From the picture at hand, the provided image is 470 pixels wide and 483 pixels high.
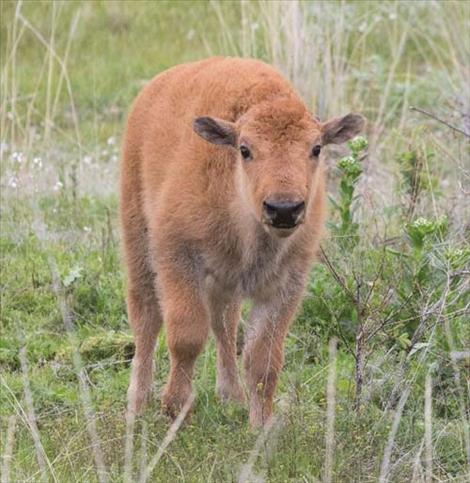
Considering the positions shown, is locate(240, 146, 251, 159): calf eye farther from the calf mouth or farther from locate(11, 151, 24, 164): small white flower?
locate(11, 151, 24, 164): small white flower

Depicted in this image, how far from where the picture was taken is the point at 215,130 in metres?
6.97

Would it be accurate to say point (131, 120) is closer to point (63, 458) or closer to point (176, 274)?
point (176, 274)

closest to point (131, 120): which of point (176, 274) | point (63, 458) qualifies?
point (176, 274)

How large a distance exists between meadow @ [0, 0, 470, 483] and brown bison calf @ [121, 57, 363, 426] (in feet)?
0.87

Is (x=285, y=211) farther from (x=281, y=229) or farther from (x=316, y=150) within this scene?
(x=316, y=150)

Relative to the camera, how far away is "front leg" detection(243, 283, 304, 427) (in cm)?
727

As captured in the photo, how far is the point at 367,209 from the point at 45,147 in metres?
3.42

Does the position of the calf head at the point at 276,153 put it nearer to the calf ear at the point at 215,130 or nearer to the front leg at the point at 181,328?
the calf ear at the point at 215,130

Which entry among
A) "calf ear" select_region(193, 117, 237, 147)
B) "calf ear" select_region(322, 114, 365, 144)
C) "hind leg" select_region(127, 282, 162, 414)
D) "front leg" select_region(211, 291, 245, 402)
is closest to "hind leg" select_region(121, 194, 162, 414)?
"hind leg" select_region(127, 282, 162, 414)

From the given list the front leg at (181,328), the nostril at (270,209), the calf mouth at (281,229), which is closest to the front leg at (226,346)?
the front leg at (181,328)

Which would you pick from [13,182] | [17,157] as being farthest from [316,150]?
[17,157]

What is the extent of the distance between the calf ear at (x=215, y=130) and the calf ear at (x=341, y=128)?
18.4 inches

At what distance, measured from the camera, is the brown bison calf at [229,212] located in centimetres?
688

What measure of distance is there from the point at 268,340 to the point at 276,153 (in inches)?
42.1
